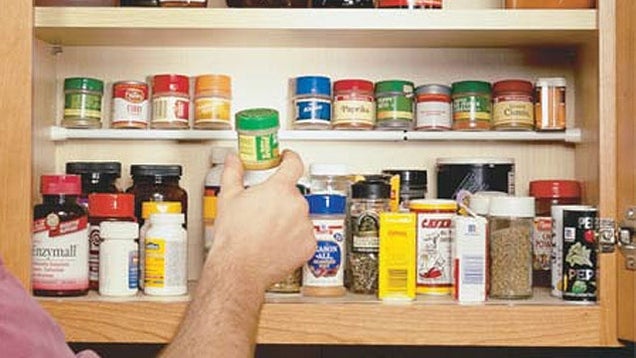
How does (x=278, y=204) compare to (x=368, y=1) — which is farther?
(x=368, y=1)

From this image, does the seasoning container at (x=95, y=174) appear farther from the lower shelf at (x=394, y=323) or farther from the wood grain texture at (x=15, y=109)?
the lower shelf at (x=394, y=323)

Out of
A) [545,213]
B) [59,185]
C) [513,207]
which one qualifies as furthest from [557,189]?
[59,185]

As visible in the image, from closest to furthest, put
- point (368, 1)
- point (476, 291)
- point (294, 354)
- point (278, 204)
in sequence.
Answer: point (278, 204) → point (476, 291) → point (368, 1) → point (294, 354)

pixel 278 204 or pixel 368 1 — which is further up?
pixel 368 1

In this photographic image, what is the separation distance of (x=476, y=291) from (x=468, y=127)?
0.90ft

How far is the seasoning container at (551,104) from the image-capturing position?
144 centimetres

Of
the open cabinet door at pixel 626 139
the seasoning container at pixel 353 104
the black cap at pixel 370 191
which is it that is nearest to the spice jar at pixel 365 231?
the black cap at pixel 370 191

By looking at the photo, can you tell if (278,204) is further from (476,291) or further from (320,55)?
(320,55)

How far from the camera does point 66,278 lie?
130 cm

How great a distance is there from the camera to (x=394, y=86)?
4.71ft

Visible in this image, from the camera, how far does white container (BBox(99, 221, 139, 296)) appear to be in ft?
4.31

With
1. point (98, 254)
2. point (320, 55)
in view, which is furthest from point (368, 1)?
point (98, 254)

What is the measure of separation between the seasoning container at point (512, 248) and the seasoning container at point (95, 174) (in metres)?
0.56

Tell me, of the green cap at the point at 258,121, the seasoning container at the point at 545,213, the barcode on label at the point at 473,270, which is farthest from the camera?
the seasoning container at the point at 545,213
